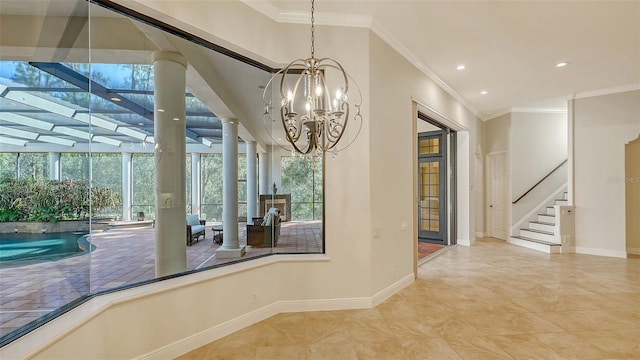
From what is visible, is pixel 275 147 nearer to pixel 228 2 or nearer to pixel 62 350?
pixel 228 2

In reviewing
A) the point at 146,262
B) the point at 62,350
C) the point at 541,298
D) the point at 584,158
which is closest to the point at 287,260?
the point at 146,262

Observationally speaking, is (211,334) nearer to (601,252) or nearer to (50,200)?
(50,200)

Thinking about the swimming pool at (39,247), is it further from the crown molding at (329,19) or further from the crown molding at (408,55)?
the crown molding at (408,55)

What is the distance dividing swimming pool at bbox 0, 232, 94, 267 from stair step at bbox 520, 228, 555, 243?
8817 millimetres

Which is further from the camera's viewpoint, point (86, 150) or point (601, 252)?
point (601, 252)

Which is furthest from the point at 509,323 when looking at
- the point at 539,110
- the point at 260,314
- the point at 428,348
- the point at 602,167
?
the point at 539,110

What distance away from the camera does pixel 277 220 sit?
3.95 metres

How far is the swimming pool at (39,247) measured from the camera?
2.28m

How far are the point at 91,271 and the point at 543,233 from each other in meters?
9.14

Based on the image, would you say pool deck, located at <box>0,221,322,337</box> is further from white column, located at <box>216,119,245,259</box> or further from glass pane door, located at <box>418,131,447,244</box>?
glass pane door, located at <box>418,131,447,244</box>

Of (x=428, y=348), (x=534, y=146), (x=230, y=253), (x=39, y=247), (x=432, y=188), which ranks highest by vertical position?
(x=534, y=146)

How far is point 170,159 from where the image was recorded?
323 cm

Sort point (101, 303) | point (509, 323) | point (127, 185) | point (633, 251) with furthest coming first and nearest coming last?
point (633, 251) → point (509, 323) → point (127, 185) → point (101, 303)

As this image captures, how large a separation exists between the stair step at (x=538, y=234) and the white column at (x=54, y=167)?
9.07m
